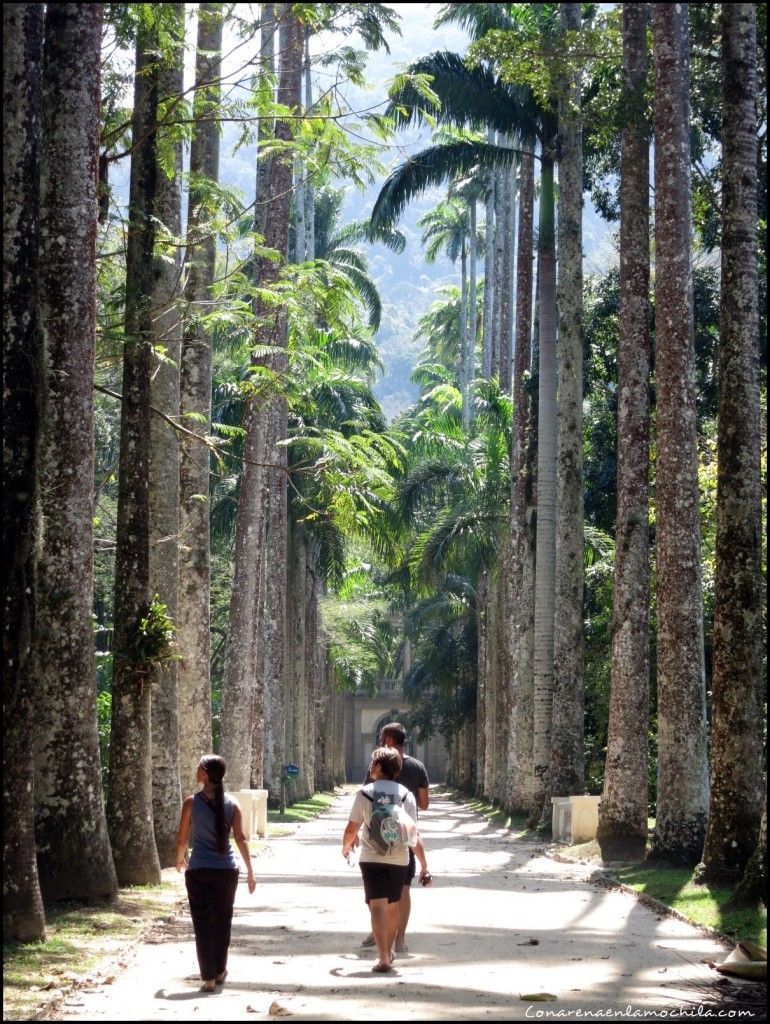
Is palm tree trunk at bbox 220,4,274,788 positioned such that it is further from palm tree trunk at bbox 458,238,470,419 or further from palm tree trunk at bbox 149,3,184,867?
palm tree trunk at bbox 458,238,470,419

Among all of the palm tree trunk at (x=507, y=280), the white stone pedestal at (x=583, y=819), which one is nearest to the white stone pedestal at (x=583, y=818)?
the white stone pedestal at (x=583, y=819)

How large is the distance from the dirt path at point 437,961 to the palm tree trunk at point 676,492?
1.54 m

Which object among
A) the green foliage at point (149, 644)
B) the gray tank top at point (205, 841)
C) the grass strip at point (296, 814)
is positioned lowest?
the grass strip at point (296, 814)

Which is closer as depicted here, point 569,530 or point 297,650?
point 569,530

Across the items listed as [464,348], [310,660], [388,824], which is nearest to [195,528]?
[388,824]

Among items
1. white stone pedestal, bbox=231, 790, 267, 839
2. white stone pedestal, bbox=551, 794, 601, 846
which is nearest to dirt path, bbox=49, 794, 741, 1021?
white stone pedestal, bbox=551, 794, 601, 846

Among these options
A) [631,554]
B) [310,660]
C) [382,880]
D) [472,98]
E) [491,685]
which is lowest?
[382,880]

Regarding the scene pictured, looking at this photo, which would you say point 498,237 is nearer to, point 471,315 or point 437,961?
point 471,315

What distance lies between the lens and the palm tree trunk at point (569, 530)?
24.2 m

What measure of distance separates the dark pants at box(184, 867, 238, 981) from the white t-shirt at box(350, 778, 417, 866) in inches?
37.7

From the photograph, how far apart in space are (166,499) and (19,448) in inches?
271

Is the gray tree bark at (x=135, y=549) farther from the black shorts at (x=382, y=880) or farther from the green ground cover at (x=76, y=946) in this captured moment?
the black shorts at (x=382, y=880)

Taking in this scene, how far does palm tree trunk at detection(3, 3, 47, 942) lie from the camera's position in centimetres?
1021

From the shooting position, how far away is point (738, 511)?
14273mm
